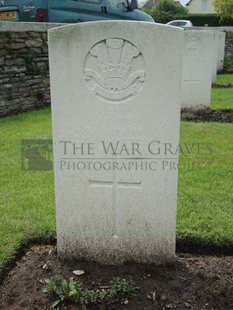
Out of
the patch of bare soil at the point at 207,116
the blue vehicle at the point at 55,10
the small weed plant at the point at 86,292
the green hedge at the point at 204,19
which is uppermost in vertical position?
the green hedge at the point at 204,19

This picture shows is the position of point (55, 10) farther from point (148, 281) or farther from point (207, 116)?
point (148, 281)

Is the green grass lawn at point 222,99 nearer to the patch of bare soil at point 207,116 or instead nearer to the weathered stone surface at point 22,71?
the patch of bare soil at point 207,116

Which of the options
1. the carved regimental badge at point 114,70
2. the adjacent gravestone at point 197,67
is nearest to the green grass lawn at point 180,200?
the carved regimental badge at point 114,70

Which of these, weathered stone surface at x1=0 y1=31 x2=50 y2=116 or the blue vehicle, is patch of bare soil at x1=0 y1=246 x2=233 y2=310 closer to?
weathered stone surface at x1=0 y1=31 x2=50 y2=116

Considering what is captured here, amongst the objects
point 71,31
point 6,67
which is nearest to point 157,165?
point 71,31

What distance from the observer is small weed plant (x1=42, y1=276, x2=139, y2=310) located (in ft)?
7.26

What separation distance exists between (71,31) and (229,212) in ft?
6.71

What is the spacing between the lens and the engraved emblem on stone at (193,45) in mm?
7227

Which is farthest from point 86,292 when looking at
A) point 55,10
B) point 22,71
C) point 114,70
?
point 55,10

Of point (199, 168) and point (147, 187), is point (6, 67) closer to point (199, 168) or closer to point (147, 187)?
point (199, 168)

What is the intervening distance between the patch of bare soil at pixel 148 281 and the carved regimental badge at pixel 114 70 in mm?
1139

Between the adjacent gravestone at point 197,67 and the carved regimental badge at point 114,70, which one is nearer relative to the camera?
the carved regimental badge at point 114,70

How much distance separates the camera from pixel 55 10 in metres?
9.01

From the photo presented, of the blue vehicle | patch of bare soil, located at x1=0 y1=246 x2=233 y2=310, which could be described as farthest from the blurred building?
patch of bare soil, located at x1=0 y1=246 x2=233 y2=310
